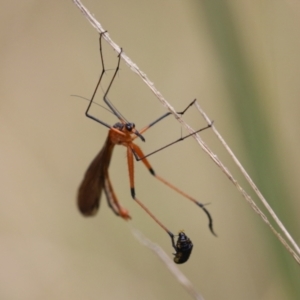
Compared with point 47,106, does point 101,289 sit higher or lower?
lower

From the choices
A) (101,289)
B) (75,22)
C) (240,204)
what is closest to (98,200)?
(101,289)

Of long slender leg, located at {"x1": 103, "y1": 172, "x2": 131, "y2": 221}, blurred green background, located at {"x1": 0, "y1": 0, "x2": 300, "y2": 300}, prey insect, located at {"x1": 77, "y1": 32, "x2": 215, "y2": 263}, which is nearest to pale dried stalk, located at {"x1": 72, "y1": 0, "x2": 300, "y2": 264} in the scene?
prey insect, located at {"x1": 77, "y1": 32, "x2": 215, "y2": 263}

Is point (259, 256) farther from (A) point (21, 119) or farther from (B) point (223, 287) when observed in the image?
(A) point (21, 119)

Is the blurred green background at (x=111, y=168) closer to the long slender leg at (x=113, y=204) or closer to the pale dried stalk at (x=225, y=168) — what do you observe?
the long slender leg at (x=113, y=204)

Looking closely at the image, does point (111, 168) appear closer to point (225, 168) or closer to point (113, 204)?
point (113, 204)

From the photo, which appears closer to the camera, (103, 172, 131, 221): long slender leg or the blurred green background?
(103, 172, 131, 221): long slender leg

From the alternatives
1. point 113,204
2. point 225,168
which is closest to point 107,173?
point 113,204

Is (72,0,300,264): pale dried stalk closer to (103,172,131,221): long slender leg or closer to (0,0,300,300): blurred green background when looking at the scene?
(103,172,131,221): long slender leg

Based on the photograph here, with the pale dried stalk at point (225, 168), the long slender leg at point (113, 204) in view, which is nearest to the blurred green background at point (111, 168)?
the long slender leg at point (113, 204)

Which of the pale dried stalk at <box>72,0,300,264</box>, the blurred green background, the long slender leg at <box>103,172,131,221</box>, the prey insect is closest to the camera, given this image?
the pale dried stalk at <box>72,0,300,264</box>
